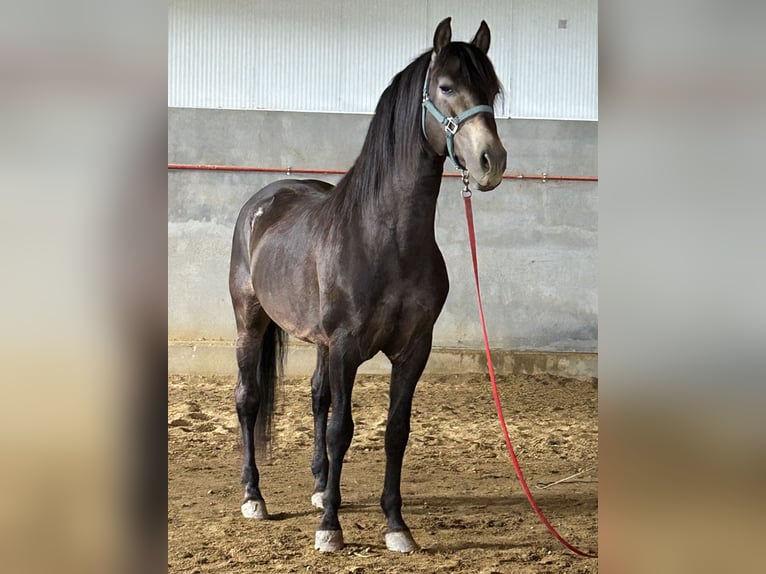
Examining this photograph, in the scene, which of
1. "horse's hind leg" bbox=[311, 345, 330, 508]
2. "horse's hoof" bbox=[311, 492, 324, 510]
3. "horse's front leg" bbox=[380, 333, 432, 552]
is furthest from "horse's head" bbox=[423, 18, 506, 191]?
"horse's hoof" bbox=[311, 492, 324, 510]

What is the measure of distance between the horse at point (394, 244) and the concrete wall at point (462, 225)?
3.44m

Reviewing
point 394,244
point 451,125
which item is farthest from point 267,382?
point 451,125

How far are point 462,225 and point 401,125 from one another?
383cm

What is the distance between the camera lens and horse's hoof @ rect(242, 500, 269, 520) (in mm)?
2842

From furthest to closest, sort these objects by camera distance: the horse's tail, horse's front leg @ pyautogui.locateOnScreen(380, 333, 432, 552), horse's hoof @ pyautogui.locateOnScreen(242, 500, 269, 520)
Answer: the horse's tail, horse's hoof @ pyautogui.locateOnScreen(242, 500, 269, 520), horse's front leg @ pyautogui.locateOnScreen(380, 333, 432, 552)

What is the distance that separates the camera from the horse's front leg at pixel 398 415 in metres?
2.57

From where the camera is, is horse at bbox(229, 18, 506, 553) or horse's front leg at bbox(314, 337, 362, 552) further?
horse's front leg at bbox(314, 337, 362, 552)

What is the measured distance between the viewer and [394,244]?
2420mm

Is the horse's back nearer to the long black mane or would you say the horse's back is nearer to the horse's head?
the long black mane

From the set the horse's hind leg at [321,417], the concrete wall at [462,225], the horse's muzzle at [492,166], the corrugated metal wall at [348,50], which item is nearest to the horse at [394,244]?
the horse's muzzle at [492,166]

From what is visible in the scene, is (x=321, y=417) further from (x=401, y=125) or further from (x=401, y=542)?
(x=401, y=125)
